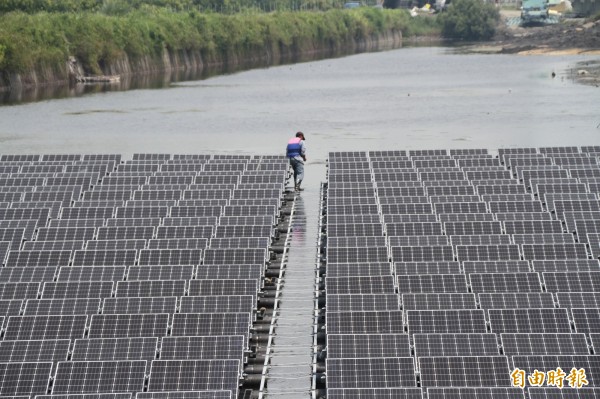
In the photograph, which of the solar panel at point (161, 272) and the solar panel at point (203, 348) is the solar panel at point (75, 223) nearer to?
the solar panel at point (161, 272)

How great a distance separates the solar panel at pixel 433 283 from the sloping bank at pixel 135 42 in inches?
3772

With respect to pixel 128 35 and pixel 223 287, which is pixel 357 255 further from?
pixel 128 35

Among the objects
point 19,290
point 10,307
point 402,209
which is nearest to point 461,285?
point 402,209

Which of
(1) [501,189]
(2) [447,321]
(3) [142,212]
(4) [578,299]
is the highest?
(1) [501,189]

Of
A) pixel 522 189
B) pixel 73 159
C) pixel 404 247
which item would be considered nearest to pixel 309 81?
pixel 73 159

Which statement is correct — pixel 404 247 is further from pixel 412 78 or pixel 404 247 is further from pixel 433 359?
pixel 412 78

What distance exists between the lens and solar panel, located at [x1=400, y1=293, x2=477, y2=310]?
86.3ft

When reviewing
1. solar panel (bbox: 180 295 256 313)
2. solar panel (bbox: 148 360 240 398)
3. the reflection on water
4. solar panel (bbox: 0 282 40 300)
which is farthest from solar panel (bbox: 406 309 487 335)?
the reflection on water

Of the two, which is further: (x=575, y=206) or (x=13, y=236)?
(x=575, y=206)

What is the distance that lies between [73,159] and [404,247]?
955 inches

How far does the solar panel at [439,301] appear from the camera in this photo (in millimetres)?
26297

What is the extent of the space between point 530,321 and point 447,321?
71.9 inches

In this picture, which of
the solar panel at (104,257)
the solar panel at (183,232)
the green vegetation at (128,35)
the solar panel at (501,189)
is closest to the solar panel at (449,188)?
the solar panel at (501,189)

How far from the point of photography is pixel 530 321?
25234 millimetres
